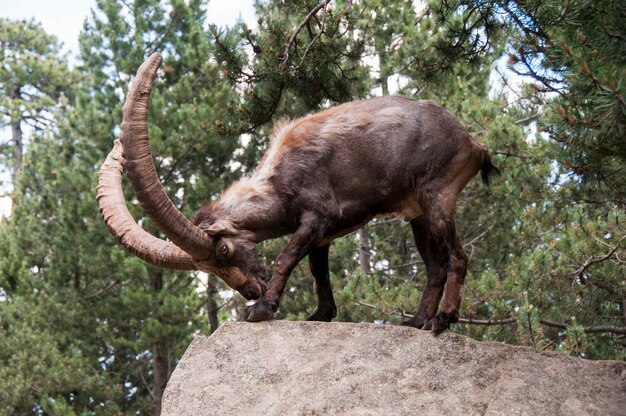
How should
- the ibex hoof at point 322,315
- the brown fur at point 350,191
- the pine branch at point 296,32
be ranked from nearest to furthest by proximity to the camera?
the brown fur at point 350,191, the ibex hoof at point 322,315, the pine branch at point 296,32

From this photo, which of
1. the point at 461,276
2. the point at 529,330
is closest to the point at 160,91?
the point at 529,330

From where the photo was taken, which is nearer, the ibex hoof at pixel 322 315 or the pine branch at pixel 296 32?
the ibex hoof at pixel 322 315

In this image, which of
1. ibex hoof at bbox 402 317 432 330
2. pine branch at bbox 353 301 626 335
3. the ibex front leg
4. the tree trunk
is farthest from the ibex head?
the tree trunk

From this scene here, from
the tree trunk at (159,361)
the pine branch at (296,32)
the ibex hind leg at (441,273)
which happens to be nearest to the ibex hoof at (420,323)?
the ibex hind leg at (441,273)

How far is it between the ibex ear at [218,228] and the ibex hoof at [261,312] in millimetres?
520

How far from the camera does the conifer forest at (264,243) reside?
8.52 m

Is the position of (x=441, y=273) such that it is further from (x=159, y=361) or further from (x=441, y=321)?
(x=159, y=361)

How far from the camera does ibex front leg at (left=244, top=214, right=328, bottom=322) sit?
5.89 metres

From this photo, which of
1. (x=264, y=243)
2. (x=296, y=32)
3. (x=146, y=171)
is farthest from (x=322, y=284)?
(x=264, y=243)

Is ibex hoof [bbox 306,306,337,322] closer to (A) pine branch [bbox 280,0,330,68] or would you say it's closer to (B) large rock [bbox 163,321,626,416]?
(B) large rock [bbox 163,321,626,416]

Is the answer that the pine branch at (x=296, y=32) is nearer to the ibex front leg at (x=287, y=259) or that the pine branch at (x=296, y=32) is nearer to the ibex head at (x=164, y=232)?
the ibex head at (x=164, y=232)

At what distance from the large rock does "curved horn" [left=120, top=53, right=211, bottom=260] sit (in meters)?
0.70

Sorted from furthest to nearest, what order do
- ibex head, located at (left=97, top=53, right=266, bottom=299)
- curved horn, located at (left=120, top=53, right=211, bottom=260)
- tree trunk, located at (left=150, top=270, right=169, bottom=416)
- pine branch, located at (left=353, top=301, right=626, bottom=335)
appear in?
tree trunk, located at (left=150, top=270, right=169, bottom=416), pine branch, located at (left=353, top=301, right=626, bottom=335), ibex head, located at (left=97, top=53, right=266, bottom=299), curved horn, located at (left=120, top=53, right=211, bottom=260)

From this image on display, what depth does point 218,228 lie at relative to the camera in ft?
19.3
